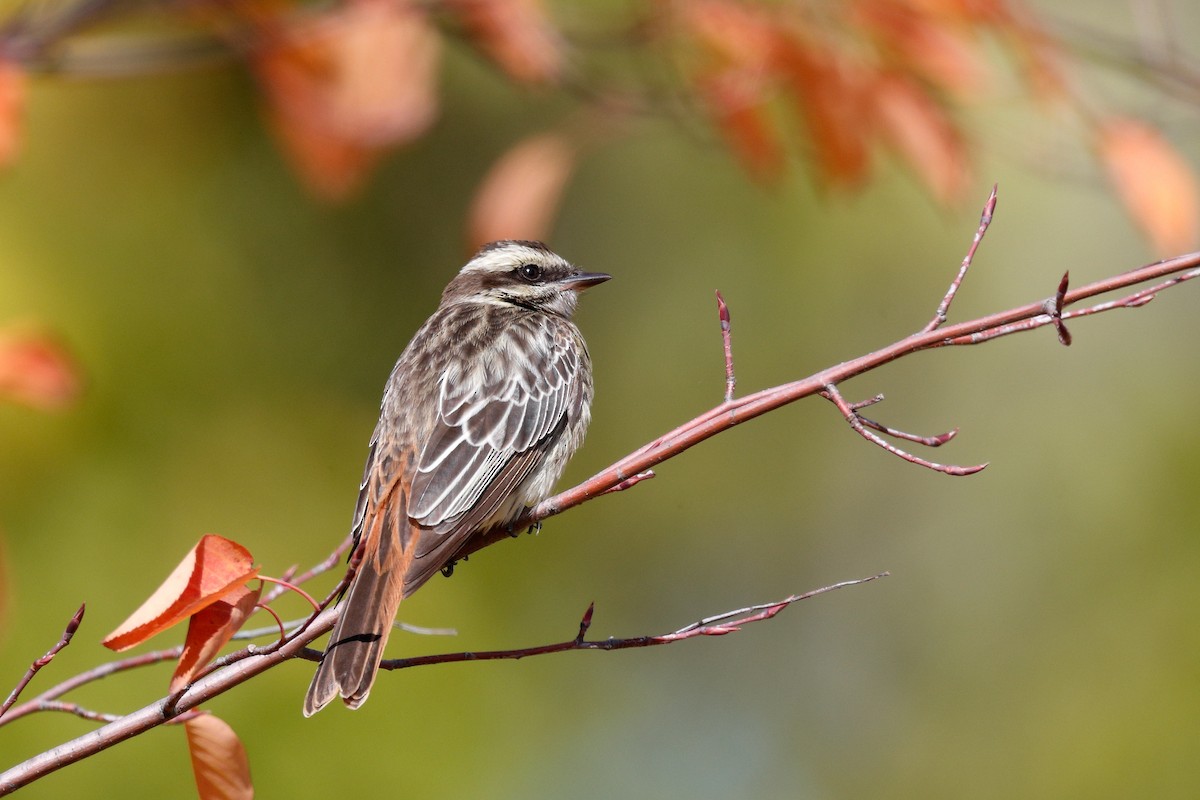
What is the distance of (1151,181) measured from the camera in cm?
420

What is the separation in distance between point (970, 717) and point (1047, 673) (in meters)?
0.57

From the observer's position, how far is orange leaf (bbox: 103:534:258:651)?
2.29 metres

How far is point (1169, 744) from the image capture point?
25.4 ft

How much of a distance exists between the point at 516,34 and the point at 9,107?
1528 mm

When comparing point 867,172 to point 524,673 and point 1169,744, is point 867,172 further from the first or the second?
point 1169,744

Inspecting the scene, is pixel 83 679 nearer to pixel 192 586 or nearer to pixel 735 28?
pixel 192 586

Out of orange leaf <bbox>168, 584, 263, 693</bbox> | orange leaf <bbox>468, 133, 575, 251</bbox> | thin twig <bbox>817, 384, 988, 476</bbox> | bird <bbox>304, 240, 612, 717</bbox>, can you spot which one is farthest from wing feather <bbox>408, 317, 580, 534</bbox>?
thin twig <bbox>817, 384, 988, 476</bbox>

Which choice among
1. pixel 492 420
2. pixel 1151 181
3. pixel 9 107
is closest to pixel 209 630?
pixel 492 420

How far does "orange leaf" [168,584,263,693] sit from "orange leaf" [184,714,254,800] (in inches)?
6.3

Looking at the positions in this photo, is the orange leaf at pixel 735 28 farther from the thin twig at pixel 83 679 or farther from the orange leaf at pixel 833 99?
the thin twig at pixel 83 679

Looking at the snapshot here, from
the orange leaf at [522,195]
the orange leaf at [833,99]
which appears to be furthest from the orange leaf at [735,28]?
the orange leaf at [522,195]

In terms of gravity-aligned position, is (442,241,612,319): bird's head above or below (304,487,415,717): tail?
above

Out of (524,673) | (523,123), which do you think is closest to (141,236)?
(523,123)

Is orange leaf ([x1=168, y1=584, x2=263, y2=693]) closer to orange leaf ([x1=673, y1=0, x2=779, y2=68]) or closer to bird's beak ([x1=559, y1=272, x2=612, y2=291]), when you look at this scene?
orange leaf ([x1=673, y1=0, x2=779, y2=68])
